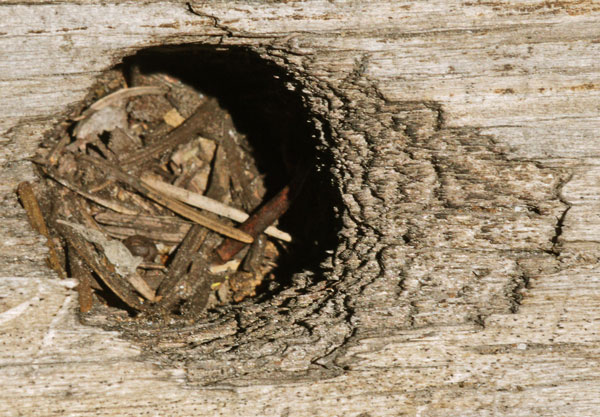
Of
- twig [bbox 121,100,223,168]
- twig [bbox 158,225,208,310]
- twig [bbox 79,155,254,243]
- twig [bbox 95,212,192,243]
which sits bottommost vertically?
twig [bbox 158,225,208,310]

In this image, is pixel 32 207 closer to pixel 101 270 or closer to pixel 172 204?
pixel 101 270

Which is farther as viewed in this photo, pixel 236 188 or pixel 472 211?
pixel 236 188

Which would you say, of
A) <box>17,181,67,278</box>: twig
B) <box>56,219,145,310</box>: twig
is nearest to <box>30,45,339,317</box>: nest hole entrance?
<box>56,219,145,310</box>: twig

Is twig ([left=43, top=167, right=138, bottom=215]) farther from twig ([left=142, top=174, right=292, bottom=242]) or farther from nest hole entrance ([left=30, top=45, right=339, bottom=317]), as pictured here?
twig ([left=142, top=174, right=292, bottom=242])

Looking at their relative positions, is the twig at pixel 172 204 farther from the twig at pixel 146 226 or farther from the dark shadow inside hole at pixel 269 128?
the dark shadow inside hole at pixel 269 128

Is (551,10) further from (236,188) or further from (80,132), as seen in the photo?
(80,132)

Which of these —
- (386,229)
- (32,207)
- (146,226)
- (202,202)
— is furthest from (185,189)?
(386,229)

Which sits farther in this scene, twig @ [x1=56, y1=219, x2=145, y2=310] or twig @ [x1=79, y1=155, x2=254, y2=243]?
twig @ [x1=79, y1=155, x2=254, y2=243]

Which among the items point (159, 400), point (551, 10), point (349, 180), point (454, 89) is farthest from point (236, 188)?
point (551, 10)
